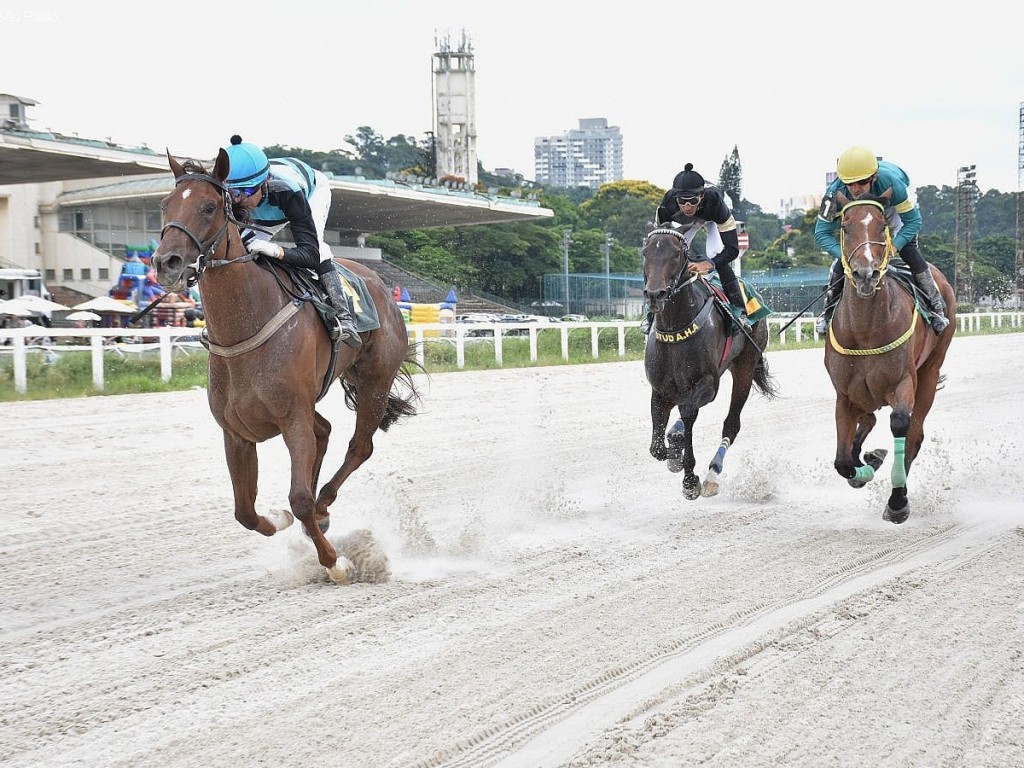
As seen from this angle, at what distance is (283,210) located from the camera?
5.84 meters

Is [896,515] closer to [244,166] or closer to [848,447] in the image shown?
[848,447]

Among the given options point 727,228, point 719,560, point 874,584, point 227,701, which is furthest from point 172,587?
point 727,228

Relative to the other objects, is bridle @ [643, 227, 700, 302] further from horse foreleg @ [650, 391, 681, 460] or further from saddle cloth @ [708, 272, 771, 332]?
horse foreleg @ [650, 391, 681, 460]

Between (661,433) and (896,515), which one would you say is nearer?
(896,515)

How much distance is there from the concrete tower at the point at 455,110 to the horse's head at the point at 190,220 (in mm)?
92492

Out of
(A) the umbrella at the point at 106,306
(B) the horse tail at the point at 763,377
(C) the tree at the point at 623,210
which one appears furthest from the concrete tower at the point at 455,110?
(B) the horse tail at the point at 763,377

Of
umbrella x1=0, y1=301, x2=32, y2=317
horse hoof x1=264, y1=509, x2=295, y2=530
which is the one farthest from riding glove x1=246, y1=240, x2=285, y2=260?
umbrella x1=0, y1=301, x2=32, y2=317

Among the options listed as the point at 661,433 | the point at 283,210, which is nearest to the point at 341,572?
the point at 283,210

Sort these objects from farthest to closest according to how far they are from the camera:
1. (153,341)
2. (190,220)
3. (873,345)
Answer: (153,341) → (873,345) → (190,220)

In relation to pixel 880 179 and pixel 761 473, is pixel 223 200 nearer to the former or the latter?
pixel 880 179

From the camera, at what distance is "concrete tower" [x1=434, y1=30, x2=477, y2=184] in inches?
3937

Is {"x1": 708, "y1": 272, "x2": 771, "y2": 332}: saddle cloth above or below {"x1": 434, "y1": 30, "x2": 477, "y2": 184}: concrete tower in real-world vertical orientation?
below

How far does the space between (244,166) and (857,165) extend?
387 centimetres

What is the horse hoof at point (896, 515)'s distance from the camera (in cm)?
673
